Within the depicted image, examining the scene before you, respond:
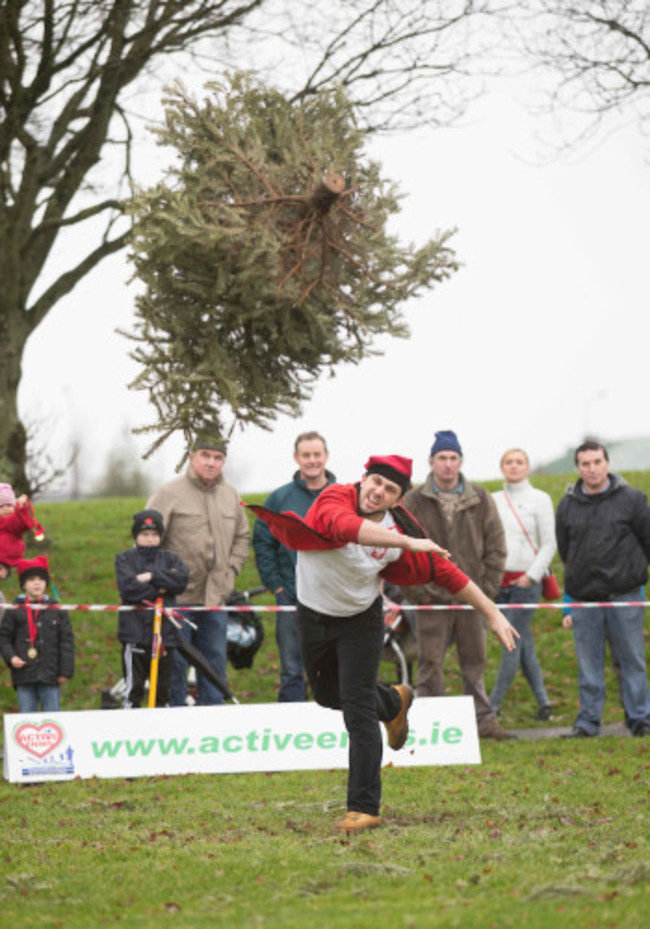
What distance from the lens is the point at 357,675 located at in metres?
7.30

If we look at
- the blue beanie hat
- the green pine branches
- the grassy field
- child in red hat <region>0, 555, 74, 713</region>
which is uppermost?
the green pine branches

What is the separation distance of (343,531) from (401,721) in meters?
1.77

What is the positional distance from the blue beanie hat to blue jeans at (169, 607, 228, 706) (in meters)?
2.29

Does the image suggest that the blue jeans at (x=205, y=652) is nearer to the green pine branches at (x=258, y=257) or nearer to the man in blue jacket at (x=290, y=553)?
the man in blue jacket at (x=290, y=553)

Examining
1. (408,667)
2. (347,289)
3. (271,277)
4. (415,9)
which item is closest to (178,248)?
(271,277)

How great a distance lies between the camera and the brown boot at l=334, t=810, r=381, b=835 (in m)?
7.09

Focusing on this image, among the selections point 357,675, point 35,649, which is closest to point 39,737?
point 35,649

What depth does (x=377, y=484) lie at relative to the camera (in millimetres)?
7027

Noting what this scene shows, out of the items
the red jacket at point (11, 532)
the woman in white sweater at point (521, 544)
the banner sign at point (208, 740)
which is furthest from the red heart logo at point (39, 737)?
the woman in white sweater at point (521, 544)

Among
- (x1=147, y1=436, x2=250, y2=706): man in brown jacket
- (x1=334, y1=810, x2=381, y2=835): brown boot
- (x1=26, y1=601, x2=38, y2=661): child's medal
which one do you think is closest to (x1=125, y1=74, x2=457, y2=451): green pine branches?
(x1=147, y1=436, x2=250, y2=706): man in brown jacket

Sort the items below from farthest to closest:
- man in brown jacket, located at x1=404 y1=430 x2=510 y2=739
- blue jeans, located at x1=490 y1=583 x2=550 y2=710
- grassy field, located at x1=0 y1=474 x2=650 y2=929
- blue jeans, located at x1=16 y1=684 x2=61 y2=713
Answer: blue jeans, located at x1=490 y1=583 x2=550 y2=710, man in brown jacket, located at x1=404 y1=430 x2=510 y2=739, blue jeans, located at x1=16 y1=684 x2=61 y2=713, grassy field, located at x1=0 y1=474 x2=650 y2=929

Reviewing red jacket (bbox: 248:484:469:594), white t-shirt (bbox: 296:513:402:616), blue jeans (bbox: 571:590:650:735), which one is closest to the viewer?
red jacket (bbox: 248:484:469:594)

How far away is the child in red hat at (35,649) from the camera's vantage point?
1088 cm

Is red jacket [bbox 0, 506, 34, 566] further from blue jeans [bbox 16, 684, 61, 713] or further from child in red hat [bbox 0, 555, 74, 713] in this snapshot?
blue jeans [bbox 16, 684, 61, 713]
